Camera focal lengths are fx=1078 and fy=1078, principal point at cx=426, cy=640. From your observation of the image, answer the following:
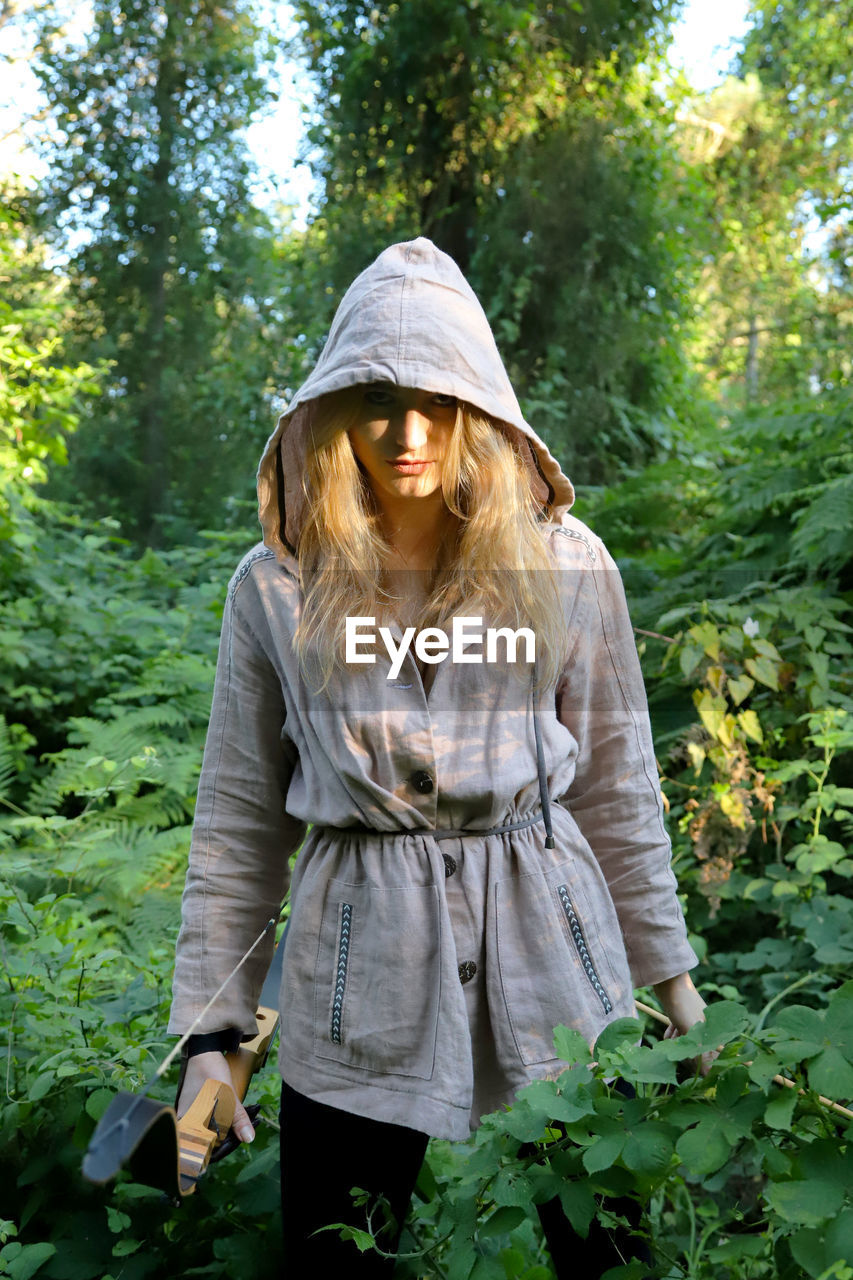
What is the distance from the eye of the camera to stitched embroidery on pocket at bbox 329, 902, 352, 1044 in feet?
5.11

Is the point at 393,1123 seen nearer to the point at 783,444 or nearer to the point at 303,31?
the point at 783,444

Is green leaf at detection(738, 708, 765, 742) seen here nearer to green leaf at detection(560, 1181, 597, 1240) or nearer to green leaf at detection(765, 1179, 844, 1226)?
green leaf at detection(560, 1181, 597, 1240)

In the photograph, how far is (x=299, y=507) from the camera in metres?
1.78

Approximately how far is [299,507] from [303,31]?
9620mm

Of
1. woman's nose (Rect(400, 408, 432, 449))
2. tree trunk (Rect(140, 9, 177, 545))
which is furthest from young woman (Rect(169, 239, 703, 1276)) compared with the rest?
tree trunk (Rect(140, 9, 177, 545))

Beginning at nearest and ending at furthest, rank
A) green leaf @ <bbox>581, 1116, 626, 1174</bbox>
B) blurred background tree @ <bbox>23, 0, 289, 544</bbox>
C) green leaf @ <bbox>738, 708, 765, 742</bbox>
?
green leaf @ <bbox>581, 1116, 626, 1174</bbox> → green leaf @ <bbox>738, 708, 765, 742</bbox> → blurred background tree @ <bbox>23, 0, 289, 544</bbox>

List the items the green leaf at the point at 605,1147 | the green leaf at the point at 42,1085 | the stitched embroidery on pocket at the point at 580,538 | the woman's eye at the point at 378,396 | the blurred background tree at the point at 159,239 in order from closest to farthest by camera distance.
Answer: the green leaf at the point at 605,1147, the woman's eye at the point at 378,396, the stitched embroidery on pocket at the point at 580,538, the green leaf at the point at 42,1085, the blurred background tree at the point at 159,239

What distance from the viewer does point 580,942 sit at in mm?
1611

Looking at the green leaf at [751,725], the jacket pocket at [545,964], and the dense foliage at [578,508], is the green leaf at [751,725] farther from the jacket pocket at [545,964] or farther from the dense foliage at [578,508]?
the jacket pocket at [545,964]

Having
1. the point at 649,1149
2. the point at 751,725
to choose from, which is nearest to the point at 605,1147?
the point at 649,1149

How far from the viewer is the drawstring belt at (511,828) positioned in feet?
5.20

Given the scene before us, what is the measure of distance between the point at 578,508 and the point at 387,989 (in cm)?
556

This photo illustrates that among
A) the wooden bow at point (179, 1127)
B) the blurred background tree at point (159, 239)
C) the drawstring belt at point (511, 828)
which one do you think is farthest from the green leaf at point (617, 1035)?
the blurred background tree at point (159, 239)

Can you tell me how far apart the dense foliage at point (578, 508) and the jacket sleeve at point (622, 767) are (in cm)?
21
